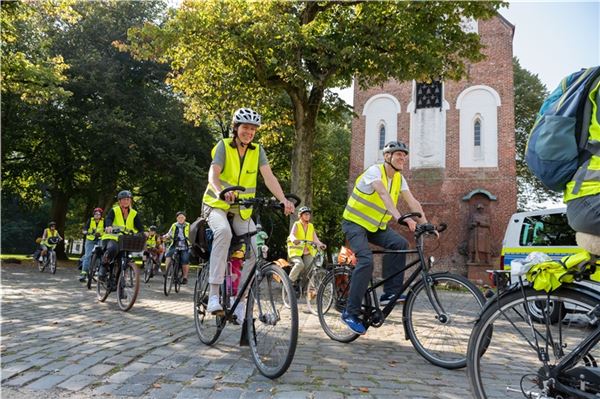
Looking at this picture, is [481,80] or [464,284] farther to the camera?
[481,80]

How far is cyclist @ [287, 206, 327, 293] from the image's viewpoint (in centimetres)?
924

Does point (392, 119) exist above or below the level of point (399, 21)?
above

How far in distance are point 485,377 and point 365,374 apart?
58.5 inches

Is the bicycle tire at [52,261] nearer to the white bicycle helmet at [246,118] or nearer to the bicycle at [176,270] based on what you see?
the bicycle at [176,270]

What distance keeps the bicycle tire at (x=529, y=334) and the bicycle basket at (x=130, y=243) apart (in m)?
6.30

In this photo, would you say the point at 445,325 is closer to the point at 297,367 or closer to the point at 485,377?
the point at 297,367

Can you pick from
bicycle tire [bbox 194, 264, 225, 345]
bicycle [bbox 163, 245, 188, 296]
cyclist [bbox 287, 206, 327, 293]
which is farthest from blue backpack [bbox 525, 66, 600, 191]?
bicycle [bbox 163, 245, 188, 296]

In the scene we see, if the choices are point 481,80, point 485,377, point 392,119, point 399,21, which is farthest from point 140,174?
point 485,377

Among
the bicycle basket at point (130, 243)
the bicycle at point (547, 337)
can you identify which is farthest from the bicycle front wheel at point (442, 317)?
the bicycle basket at point (130, 243)

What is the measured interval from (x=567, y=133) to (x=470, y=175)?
2337cm

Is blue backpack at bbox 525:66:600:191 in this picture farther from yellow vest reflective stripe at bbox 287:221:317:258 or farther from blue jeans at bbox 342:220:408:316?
yellow vest reflective stripe at bbox 287:221:317:258

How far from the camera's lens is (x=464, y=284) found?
4.08 m

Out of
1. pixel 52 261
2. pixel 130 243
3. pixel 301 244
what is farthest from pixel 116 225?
pixel 52 261

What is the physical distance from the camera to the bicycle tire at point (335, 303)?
17.5 ft
